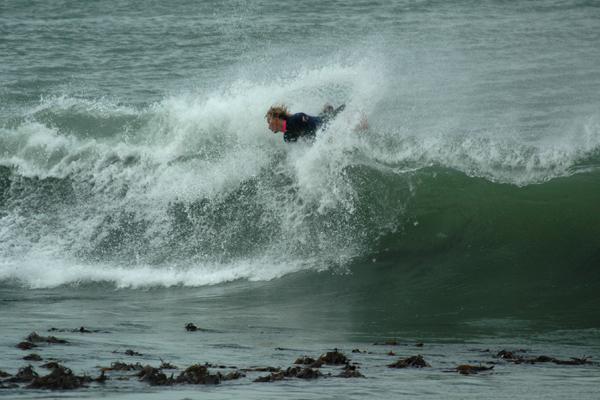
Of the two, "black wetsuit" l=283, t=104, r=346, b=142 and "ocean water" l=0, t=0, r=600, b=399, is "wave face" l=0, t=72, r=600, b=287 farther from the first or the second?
"black wetsuit" l=283, t=104, r=346, b=142

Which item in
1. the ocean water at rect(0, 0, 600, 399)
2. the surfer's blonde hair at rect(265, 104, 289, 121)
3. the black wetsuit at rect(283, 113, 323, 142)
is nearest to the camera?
the ocean water at rect(0, 0, 600, 399)

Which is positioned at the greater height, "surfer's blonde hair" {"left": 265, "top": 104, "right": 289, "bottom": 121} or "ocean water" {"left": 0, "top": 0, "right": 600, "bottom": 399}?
"surfer's blonde hair" {"left": 265, "top": 104, "right": 289, "bottom": 121}

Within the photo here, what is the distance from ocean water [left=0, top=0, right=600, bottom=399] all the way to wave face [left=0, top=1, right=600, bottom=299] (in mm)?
44

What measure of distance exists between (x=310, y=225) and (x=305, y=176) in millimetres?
981

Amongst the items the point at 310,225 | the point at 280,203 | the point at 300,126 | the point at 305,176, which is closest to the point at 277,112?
the point at 300,126

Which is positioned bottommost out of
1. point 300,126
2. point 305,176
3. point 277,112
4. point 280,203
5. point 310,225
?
point 310,225

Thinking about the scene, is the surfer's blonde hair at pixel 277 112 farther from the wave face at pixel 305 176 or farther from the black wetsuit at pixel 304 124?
the wave face at pixel 305 176

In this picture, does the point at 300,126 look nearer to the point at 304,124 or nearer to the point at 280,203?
the point at 304,124

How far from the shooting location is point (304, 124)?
1426 centimetres

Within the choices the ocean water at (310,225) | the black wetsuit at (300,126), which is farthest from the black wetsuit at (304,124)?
the ocean water at (310,225)

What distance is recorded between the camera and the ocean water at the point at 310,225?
339 inches

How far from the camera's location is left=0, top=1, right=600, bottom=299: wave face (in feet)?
44.1

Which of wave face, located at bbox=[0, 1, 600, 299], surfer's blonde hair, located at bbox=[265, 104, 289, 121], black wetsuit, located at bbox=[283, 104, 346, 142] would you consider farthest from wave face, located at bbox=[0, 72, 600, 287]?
surfer's blonde hair, located at bbox=[265, 104, 289, 121]

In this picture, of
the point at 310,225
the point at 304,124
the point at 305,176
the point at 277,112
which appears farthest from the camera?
the point at 305,176
